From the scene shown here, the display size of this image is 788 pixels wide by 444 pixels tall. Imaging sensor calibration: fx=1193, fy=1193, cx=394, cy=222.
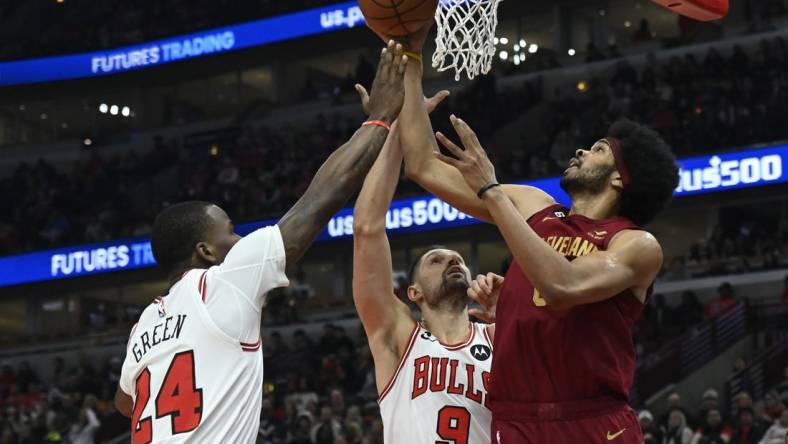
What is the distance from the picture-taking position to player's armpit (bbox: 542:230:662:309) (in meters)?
4.17

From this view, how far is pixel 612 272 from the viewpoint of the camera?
4.24m

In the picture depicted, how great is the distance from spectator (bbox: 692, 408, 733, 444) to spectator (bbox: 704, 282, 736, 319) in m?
4.70

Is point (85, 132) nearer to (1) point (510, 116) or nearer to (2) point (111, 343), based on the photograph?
(2) point (111, 343)

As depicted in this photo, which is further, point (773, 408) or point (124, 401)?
point (773, 408)

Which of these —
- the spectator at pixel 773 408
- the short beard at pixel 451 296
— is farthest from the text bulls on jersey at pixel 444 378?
the spectator at pixel 773 408

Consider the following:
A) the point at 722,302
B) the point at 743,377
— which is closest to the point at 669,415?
the point at 743,377

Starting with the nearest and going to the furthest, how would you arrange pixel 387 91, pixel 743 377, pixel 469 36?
1. pixel 387 91
2. pixel 469 36
3. pixel 743 377

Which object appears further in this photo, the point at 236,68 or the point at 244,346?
the point at 236,68

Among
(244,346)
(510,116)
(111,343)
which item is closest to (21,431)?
(111,343)

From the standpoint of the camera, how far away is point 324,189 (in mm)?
4223

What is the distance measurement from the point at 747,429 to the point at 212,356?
31.4 feet

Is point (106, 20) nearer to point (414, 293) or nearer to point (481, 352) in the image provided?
point (414, 293)

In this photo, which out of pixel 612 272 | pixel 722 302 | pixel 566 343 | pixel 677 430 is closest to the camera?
pixel 612 272

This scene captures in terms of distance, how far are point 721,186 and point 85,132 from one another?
1939 centimetres
